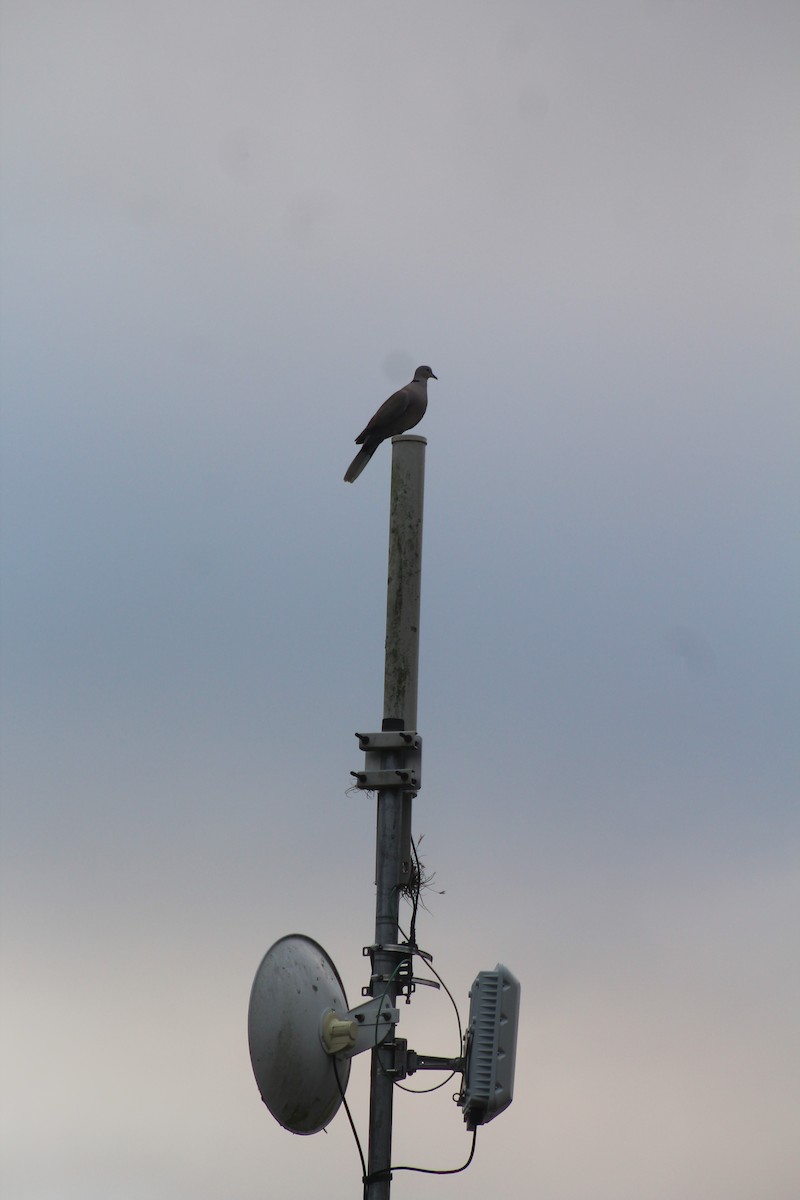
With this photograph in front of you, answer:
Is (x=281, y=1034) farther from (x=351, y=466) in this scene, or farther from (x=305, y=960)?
(x=351, y=466)

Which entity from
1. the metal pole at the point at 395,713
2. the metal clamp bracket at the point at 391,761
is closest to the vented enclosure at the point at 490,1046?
the metal pole at the point at 395,713

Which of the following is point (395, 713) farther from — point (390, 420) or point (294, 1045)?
point (390, 420)

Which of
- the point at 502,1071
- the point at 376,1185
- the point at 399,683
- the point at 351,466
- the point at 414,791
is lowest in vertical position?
the point at 376,1185

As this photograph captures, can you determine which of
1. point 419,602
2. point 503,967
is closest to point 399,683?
point 419,602

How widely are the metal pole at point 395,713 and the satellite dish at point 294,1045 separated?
0.27 metres

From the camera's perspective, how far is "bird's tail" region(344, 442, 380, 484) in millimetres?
10312

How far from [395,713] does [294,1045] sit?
1.40 meters

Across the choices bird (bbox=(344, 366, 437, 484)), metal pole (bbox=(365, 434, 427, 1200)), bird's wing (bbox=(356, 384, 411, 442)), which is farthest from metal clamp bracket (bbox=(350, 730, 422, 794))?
bird's wing (bbox=(356, 384, 411, 442))

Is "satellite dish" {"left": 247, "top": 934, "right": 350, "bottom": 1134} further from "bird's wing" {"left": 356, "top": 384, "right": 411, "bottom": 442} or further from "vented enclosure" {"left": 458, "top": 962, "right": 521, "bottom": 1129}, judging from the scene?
"bird's wing" {"left": 356, "top": 384, "right": 411, "bottom": 442}

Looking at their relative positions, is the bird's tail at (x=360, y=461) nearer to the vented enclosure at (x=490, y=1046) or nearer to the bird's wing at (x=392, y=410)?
the bird's wing at (x=392, y=410)

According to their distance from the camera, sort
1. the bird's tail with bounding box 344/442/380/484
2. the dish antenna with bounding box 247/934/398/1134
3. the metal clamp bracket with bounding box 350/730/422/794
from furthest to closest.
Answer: the bird's tail with bounding box 344/442/380/484
the metal clamp bracket with bounding box 350/730/422/794
the dish antenna with bounding box 247/934/398/1134

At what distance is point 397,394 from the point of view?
1069cm

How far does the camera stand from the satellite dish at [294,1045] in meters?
6.10

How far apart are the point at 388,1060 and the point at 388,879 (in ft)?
2.31
